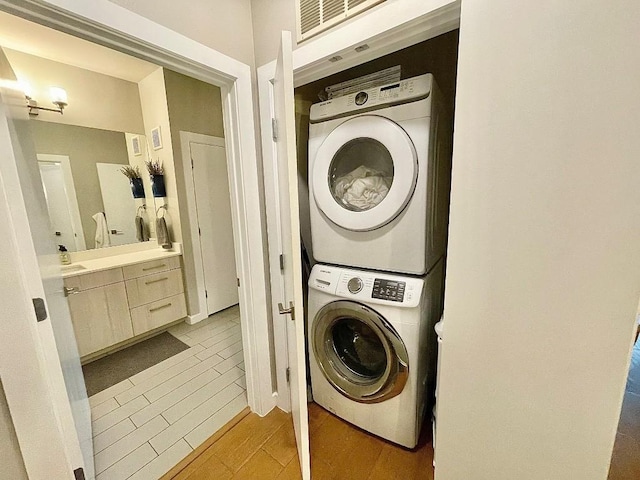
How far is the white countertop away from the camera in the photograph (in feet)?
6.56

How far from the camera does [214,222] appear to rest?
2953 millimetres

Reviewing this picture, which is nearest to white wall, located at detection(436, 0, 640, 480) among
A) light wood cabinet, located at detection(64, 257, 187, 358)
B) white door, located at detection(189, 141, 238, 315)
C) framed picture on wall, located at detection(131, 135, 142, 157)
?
light wood cabinet, located at detection(64, 257, 187, 358)

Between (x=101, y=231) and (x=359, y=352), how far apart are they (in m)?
2.60

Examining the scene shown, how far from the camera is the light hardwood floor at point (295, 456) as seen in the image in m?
1.21

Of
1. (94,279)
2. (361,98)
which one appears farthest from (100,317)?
(361,98)

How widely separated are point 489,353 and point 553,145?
0.58 metres

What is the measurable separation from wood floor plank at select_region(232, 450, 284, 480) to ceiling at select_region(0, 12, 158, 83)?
9.86 ft

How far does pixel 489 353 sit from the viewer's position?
73 centimetres

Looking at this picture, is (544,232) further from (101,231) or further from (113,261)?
(101,231)

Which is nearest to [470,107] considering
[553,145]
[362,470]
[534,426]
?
[553,145]

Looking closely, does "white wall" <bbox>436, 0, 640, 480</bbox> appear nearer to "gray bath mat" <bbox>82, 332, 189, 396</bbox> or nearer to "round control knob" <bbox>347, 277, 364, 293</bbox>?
"round control knob" <bbox>347, 277, 364, 293</bbox>

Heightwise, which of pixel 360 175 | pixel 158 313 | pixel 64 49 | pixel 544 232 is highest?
pixel 64 49

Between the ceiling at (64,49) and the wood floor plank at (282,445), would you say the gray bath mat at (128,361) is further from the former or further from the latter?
the ceiling at (64,49)

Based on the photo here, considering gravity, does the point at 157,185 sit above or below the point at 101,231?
above
